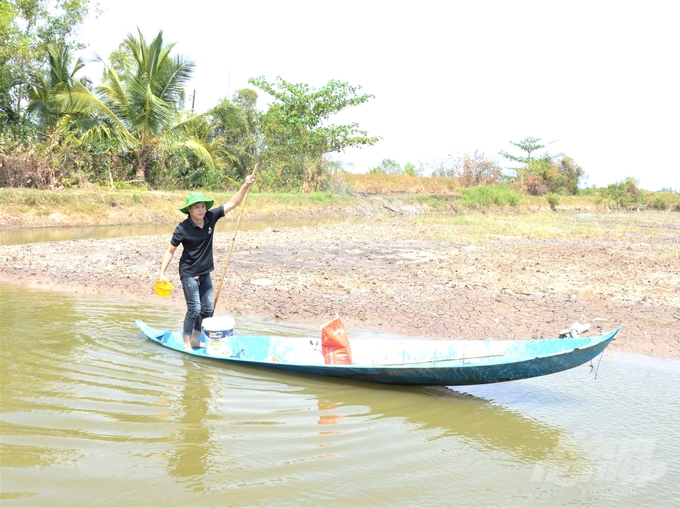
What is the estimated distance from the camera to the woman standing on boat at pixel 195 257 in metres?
6.03

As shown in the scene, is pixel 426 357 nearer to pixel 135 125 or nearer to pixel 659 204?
pixel 135 125

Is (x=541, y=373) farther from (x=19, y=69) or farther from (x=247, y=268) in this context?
(x=19, y=69)

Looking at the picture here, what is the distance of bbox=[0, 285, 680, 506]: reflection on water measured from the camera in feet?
11.6

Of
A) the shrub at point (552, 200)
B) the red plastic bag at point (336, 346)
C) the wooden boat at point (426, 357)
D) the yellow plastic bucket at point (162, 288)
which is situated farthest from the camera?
the shrub at point (552, 200)

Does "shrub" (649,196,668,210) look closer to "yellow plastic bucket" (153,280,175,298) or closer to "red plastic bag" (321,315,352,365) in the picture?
"red plastic bag" (321,315,352,365)

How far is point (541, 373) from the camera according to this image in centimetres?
471

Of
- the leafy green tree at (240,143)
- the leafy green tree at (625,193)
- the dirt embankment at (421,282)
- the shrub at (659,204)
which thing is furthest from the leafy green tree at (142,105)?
the shrub at (659,204)

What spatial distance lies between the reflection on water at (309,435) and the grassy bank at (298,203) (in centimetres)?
1358

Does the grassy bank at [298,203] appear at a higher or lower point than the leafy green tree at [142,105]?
lower

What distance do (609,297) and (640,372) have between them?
271 cm

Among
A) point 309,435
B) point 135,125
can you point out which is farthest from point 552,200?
point 309,435

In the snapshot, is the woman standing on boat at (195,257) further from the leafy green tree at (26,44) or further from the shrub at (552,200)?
the shrub at (552,200)

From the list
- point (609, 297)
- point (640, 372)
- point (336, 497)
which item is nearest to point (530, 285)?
point (609, 297)

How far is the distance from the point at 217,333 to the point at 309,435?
1899 mm
